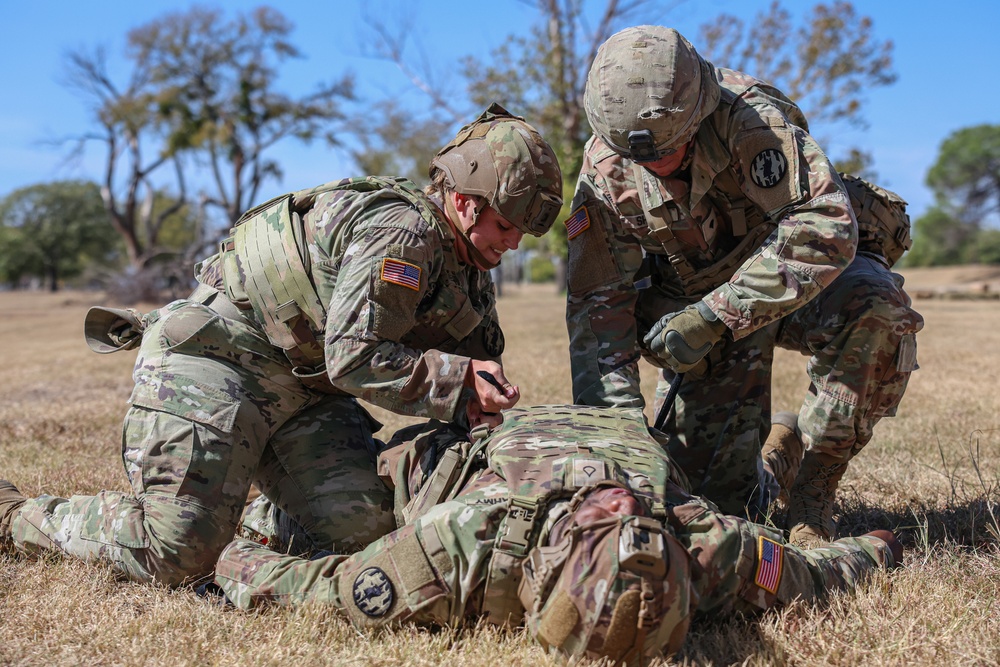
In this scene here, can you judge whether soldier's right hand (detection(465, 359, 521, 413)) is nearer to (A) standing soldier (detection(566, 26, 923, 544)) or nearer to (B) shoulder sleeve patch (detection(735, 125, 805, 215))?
(A) standing soldier (detection(566, 26, 923, 544))

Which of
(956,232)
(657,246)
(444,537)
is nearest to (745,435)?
(657,246)

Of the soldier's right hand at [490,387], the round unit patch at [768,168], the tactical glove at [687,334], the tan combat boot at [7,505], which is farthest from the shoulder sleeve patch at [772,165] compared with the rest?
the tan combat boot at [7,505]

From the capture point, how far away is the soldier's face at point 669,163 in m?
3.34

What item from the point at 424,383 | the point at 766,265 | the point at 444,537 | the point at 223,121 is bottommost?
the point at 444,537

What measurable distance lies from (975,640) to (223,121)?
118 ft

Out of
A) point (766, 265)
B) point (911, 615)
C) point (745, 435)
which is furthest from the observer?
point (745, 435)

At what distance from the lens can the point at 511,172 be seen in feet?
10.1

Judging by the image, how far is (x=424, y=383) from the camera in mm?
2859

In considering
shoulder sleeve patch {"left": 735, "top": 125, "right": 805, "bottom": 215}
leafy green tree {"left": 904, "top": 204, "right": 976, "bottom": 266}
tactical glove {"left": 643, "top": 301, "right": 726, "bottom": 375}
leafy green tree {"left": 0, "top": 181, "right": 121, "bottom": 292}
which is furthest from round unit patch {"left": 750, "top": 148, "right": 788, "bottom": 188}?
leafy green tree {"left": 0, "top": 181, "right": 121, "bottom": 292}

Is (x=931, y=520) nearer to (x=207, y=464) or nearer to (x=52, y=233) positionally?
(x=207, y=464)

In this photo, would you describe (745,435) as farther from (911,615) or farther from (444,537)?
(444,537)

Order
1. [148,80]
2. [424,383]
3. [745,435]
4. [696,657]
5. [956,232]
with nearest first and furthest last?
1. [696,657]
2. [424,383]
3. [745,435]
4. [148,80]
5. [956,232]

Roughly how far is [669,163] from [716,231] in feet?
1.39

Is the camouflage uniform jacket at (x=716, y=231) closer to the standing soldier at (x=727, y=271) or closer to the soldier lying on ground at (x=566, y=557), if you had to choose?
the standing soldier at (x=727, y=271)
